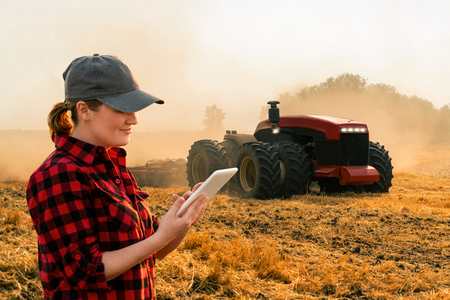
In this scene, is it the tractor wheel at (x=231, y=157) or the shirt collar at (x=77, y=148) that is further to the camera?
the tractor wheel at (x=231, y=157)

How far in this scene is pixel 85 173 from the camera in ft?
4.69

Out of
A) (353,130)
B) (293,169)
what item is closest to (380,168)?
(353,130)

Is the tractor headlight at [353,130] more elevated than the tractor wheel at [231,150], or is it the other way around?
the tractor headlight at [353,130]

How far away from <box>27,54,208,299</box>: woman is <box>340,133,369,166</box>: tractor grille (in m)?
7.53

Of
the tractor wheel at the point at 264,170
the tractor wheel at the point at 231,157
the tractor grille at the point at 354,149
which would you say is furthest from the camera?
the tractor wheel at the point at 231,157

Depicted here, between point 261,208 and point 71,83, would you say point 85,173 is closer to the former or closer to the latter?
point 71,83

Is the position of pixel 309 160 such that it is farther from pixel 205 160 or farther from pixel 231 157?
pixel 205 160

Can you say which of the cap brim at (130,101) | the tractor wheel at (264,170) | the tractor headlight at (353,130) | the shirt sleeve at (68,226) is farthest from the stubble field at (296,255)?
the cap brim at (130,101)

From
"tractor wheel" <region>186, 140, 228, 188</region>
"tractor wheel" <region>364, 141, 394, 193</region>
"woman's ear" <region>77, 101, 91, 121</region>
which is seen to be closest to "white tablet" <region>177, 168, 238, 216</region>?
"woman's ear" <region>77, 101, 91, 121</region>

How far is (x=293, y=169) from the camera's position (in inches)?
331

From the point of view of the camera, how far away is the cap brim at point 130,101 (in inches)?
60.2

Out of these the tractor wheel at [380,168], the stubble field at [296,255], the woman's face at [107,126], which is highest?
the woman's face at [107,126]

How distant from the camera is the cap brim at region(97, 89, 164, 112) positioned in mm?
1529

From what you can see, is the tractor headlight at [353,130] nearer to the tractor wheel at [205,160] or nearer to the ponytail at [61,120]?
the tractor wheel at [205,160]
